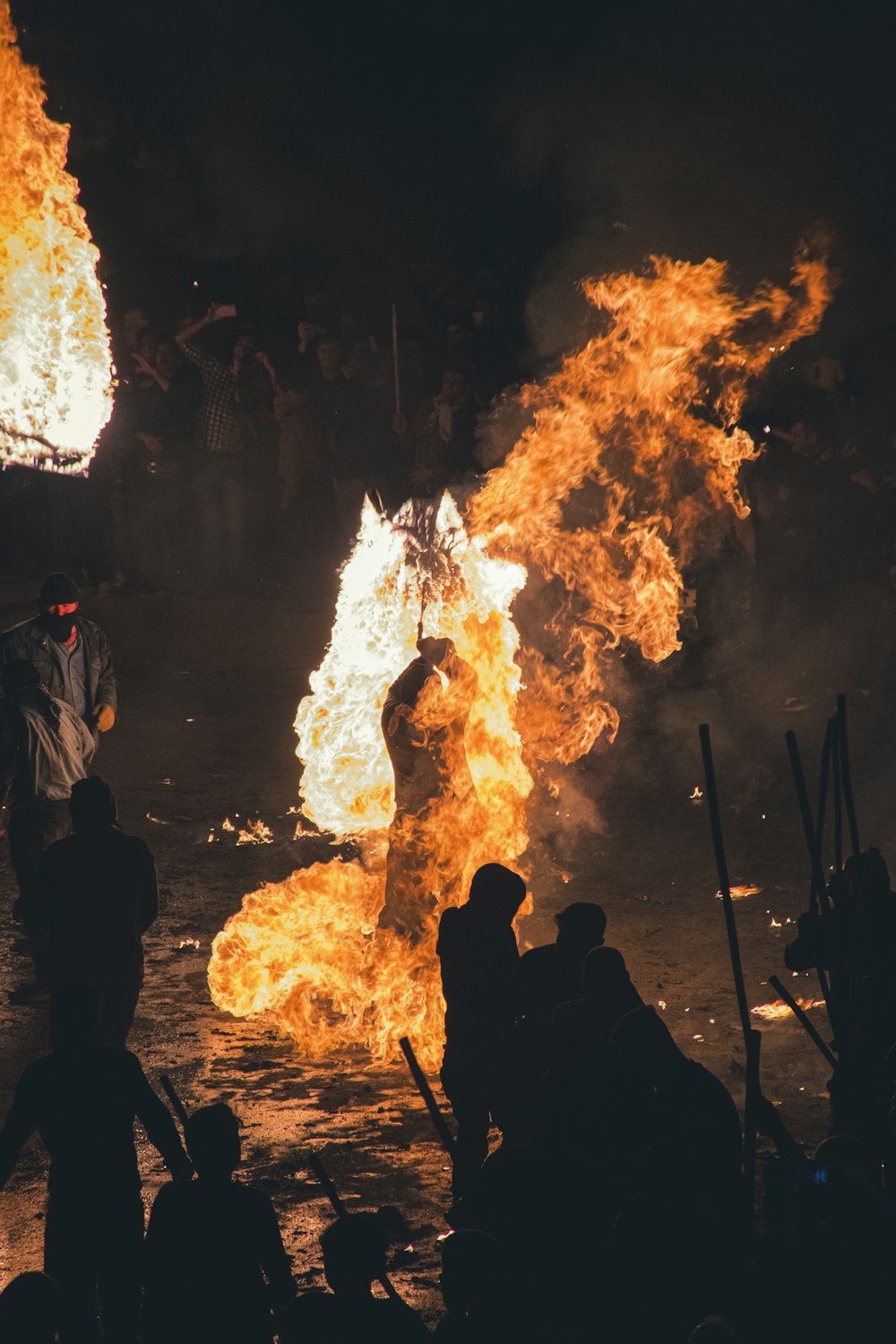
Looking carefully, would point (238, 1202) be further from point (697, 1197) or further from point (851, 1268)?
point (851, 1268)

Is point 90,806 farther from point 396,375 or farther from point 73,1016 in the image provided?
point 396,375

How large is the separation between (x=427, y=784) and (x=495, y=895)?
5.62 feet

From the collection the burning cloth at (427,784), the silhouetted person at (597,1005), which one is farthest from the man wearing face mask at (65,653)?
the silhouetted person at (597,1005)

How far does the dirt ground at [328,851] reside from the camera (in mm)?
6242

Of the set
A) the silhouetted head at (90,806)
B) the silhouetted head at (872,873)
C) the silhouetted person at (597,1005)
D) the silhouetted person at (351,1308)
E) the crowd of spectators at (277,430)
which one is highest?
the crowd of spectators at (277,430)

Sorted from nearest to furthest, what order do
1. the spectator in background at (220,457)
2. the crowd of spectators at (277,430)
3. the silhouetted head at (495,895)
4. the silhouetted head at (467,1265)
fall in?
the silhouetted head at (467,1265) < the silhouetted head at (495,895) < the crowd of spectators at (277,430) < the spectator in background at (220,457)

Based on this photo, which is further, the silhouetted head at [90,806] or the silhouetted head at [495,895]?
the silhouetted head at [90,806]

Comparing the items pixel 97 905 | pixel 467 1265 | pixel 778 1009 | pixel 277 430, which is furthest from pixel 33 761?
pixel 277 430

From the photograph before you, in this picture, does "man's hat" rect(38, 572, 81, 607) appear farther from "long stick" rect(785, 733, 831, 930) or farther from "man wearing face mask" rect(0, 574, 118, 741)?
"long stick" rect(785, 733, 831, 930)

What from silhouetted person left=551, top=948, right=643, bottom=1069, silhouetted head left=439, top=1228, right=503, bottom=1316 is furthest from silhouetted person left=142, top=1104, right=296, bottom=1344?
silhouetted person left=551, top=948, right=643, bottom=1069

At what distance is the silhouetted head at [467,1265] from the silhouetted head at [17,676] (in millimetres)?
5363

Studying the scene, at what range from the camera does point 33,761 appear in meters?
Answer: 8.29

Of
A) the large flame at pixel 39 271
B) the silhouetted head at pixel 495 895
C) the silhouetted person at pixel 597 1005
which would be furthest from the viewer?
the large flame at pixel 39 271

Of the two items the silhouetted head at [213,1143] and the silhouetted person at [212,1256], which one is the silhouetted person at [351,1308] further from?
the silhouetted head at [213,1143]
